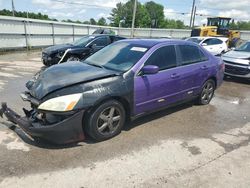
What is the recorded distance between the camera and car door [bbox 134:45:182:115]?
177 inches

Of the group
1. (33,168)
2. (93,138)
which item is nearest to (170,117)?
(93,138)

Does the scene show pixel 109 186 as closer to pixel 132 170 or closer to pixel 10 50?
pixel 132 170

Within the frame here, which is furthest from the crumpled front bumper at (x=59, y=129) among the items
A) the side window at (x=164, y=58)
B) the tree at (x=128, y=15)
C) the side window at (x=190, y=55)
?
the tree at (x=128, y=15)

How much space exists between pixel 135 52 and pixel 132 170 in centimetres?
232

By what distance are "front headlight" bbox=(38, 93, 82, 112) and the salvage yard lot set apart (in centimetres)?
68

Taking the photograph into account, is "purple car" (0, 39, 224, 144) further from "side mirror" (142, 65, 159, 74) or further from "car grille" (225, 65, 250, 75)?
"car grille" (225, 65, 250, 75)

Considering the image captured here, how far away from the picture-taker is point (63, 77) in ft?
13.5

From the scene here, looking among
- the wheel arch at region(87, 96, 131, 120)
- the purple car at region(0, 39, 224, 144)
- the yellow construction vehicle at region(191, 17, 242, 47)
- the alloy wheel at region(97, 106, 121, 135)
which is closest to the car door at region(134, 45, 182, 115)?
the purple car at region(0, 39, 224, 144)

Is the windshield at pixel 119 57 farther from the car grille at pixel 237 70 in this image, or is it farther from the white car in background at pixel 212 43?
the white car in background at pixel 212 43

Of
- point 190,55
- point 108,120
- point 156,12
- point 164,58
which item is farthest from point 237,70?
point 156,12

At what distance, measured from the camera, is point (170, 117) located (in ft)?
18.0

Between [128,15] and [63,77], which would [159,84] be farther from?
[128,15]

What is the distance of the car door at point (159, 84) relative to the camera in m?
4.49

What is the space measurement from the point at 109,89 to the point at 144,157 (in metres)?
1.18
